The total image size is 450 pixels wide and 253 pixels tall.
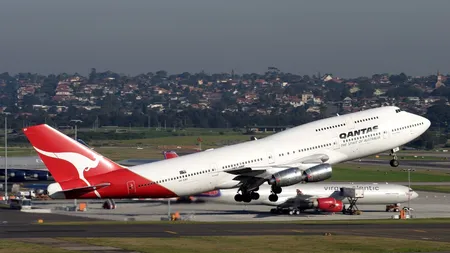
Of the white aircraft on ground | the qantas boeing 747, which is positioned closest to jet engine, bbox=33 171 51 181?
the white aircraft on ground

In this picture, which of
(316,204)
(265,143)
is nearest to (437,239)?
(265,143)

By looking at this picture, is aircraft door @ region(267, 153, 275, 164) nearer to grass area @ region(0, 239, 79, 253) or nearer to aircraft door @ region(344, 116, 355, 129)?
aircraft door @ region(344, 116, 355, 129)

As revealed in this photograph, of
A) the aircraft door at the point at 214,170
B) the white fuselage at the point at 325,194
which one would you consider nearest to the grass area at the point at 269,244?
the aircraft door at the point at 214,170

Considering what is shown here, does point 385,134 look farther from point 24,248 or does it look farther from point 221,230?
point 24,248

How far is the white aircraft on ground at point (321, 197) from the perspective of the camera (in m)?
140

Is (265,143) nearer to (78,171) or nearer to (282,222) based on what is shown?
(78,171)

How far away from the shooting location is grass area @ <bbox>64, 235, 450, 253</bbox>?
8656cm

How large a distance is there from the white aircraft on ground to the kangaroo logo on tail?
139ft

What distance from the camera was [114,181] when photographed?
321 ft

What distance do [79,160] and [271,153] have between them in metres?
18.0

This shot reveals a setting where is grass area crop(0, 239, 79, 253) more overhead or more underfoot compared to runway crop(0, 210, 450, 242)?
more underfoot

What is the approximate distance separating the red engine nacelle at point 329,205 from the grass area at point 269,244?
40.9 metres

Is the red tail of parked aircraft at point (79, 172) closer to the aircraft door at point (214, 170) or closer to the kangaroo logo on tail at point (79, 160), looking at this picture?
the kangaroo logo on tail at point (79, 160)

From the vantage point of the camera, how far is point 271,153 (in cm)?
9962
